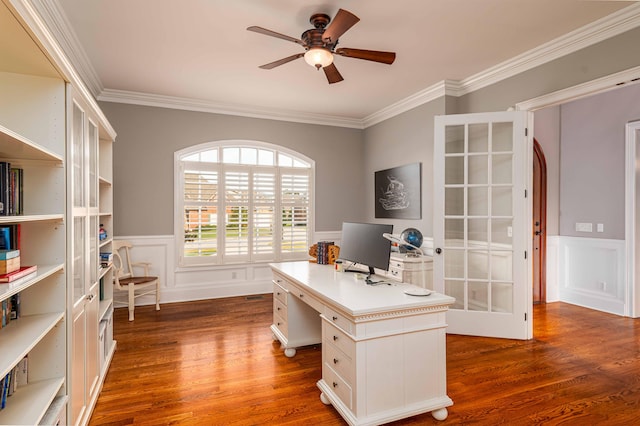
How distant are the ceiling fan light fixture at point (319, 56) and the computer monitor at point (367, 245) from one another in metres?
1.33

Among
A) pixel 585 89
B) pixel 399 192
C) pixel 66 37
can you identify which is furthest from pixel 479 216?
pixel 66 37

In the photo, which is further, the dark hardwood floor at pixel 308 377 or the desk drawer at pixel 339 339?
the dark hardwood floor at pixel 308 377

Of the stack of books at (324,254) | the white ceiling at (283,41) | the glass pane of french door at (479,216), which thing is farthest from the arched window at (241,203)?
the glass pane of french door at (479,216)

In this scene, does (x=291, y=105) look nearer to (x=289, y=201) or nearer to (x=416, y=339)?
(x=289, y=201)

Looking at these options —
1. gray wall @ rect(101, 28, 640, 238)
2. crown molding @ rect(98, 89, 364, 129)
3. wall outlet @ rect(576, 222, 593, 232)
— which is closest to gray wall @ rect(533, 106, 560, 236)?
gray wall @ rect(101, 28, 640, 238)

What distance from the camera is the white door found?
11.5 ft

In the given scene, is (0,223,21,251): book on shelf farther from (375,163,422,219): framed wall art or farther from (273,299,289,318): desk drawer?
(375,163,422,219): framed wall art

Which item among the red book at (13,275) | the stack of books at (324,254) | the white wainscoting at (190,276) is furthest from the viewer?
the white wainscoting at (190,276)

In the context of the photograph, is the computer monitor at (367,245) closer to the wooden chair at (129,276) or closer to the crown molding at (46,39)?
the crown molding at (46,39)

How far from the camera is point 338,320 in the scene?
218cm

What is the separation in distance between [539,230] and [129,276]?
5628 millimetres

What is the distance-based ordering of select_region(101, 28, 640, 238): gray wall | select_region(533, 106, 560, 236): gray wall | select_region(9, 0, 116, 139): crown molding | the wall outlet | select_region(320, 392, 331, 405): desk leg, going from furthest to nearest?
select_region(533, 106, 560, 236): gray wall < the wall outlet < select_region(101, 28, 640, 238): gray wall < select_region(320, 392, 331, 405): desk leg < select_region(9, 0, 116, 139): crown molding

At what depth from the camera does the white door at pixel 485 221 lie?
3.52 meters

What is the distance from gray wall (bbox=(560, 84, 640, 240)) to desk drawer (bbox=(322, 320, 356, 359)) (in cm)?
418
